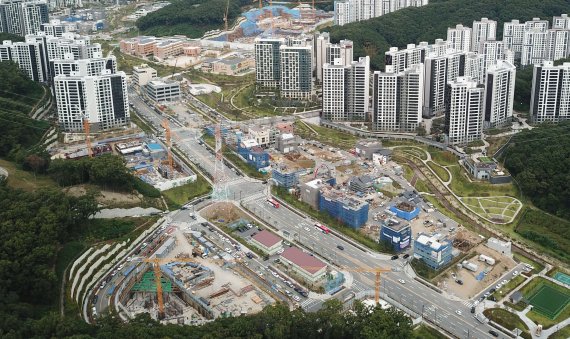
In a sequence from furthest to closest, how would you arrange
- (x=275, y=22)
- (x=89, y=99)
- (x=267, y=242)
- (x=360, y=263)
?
(x=275, y=22) < (x=89, y=99) < (x=267, y=242) < (x=360, y=263)

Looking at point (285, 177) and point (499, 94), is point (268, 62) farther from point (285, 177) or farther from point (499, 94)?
point (285, 177)

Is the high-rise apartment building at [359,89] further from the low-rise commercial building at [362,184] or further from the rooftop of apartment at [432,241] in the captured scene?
the rooftop of apartment at [432,241]

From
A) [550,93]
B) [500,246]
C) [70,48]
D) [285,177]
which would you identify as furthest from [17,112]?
[550,93]

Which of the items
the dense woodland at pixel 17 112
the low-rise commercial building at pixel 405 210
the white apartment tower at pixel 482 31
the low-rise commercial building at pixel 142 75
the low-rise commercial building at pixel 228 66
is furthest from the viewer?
the low-rise commercial building at pixel 228 66

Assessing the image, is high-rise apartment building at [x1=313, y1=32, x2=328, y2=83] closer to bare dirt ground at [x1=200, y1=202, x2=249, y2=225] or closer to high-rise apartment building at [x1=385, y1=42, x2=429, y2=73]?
high-rise apartment building at [x1=385, y1=42, x2=429, y2=73]

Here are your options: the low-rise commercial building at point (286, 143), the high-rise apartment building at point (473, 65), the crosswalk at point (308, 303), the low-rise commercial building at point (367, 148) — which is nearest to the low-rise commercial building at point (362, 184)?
the low-rise commercial building at point (367, 148)

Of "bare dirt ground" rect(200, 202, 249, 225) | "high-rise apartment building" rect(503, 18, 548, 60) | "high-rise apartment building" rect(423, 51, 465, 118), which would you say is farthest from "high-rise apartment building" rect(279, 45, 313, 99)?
"high-rise apartment building" rect(503, 18, 548, 60)
